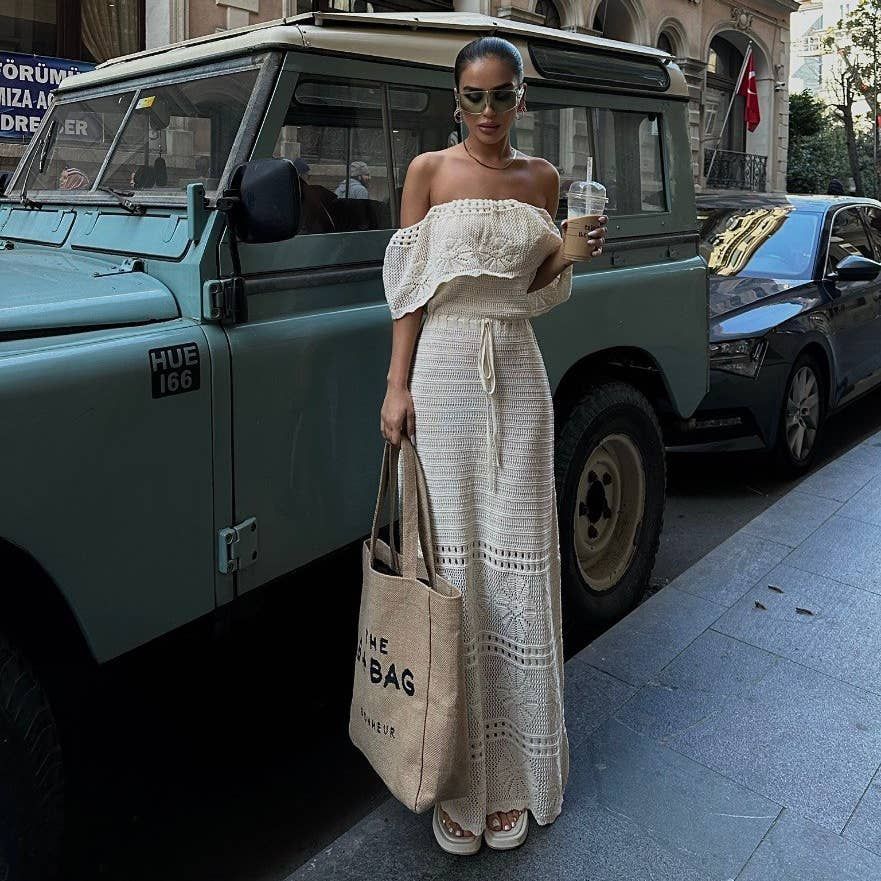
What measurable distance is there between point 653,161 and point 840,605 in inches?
79.0

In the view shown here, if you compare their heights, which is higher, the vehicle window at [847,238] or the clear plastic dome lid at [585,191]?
the vehicle window at [847,238]

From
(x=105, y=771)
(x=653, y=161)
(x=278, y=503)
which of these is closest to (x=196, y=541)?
(x=278, y=503)

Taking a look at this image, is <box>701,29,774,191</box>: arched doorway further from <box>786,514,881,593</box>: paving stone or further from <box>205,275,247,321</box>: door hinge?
<box>205,275,247,321</box>: door hinge

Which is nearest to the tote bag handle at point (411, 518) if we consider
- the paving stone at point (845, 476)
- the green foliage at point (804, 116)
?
the paving stone at point (845, 476)

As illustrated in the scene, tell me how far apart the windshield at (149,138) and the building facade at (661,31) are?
546cm

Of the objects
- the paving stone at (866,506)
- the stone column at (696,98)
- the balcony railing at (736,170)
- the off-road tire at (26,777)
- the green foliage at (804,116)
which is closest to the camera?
the off-road tire at (26,777)

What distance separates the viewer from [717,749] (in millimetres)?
2979

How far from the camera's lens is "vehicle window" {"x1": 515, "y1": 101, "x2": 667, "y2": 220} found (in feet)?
11.6

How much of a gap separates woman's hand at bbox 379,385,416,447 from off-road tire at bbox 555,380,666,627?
1.27m

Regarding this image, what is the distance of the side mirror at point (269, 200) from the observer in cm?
245

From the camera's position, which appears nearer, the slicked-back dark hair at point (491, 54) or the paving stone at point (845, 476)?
the slicked-back dark hair at point (491, 54)

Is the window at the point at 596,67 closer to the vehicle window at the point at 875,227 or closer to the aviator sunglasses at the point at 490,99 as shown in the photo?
the aviator sunglasses at the point at 490,99

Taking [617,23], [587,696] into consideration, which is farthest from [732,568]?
[617,23]

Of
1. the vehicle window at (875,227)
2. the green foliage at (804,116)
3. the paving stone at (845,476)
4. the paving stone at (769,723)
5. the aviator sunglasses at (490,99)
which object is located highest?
the green foliage at (804,116)
